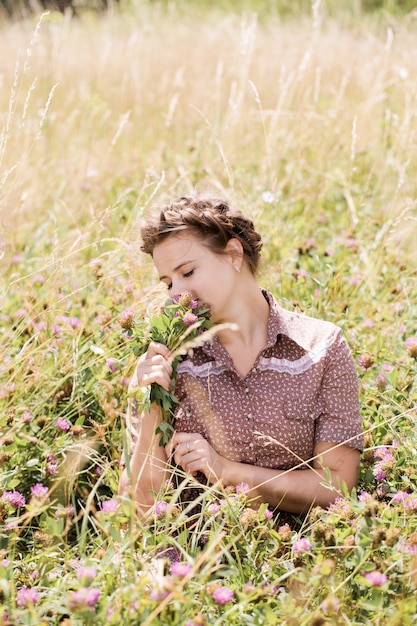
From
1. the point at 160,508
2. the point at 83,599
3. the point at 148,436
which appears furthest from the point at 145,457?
the point at 83,599

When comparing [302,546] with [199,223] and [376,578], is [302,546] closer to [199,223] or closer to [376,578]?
[376,578]

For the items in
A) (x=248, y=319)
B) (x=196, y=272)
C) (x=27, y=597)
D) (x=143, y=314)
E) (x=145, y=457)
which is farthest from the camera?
(x=143, y=314)

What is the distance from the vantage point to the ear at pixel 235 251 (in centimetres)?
189

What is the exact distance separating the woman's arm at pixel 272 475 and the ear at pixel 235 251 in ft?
1.55

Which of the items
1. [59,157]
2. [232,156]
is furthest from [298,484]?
[59,157]

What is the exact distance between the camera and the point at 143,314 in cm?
221

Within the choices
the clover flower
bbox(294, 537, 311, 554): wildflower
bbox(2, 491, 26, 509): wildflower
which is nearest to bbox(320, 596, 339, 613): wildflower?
bbox(294, 537, 311, 554): wildflower

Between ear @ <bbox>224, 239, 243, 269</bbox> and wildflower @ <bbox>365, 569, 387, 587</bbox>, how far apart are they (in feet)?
3.04

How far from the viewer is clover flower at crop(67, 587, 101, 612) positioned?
109 centimetres

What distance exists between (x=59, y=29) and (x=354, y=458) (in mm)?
4035

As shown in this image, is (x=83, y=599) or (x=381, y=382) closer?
(x=83, y=599)

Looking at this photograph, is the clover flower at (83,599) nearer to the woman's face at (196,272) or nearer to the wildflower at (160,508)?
the wildflower at (160,508)

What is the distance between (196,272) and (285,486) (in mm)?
549

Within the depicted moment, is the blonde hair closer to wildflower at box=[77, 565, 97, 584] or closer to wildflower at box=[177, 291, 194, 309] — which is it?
wildflower at box=[177, 291, 194, 309]
